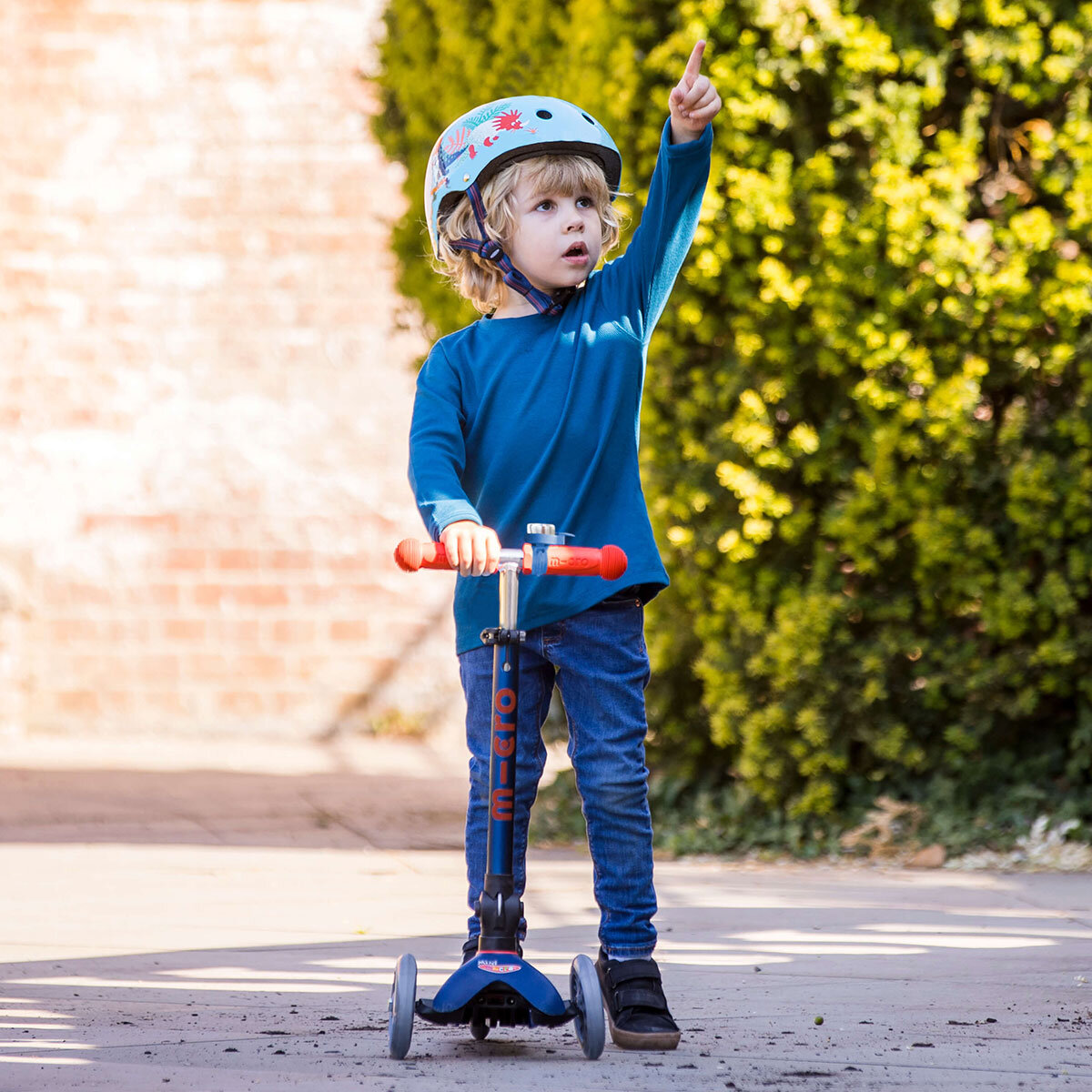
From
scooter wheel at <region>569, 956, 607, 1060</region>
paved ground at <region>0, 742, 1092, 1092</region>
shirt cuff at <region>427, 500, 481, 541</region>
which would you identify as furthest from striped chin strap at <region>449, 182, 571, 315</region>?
paved ground at <region>0, 742, 1092, 1092</region>

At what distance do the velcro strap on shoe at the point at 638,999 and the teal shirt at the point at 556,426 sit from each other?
670 millimetres

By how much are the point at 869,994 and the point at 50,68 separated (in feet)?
24.2

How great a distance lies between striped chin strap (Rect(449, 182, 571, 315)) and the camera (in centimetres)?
293

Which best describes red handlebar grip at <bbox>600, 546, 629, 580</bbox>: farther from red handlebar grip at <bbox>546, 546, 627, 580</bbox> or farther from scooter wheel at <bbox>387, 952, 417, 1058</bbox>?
scooter wheel at <bbox>387, 952, 417, 1058</bbox>

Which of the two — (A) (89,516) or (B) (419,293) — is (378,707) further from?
(B) (419,293)

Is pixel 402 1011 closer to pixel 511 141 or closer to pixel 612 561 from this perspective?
pixel 612 561

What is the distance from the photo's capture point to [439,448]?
2773 millimetres

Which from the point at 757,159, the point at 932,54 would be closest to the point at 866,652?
the point at 757,159

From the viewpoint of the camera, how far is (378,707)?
28.6 ft

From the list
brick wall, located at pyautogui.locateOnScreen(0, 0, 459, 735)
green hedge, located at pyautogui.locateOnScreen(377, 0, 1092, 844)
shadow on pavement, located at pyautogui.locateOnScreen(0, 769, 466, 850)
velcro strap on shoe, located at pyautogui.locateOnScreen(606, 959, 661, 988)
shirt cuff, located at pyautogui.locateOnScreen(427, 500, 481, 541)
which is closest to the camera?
shirt cuff, located at pyautogui.locateOnScreen(427, 500, 481, 541)

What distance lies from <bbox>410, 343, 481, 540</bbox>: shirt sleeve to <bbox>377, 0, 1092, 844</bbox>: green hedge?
197 centimetres

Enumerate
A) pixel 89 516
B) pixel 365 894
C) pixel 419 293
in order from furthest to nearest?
pixel 89 516 < pixel 419 293 < pixel 365 894

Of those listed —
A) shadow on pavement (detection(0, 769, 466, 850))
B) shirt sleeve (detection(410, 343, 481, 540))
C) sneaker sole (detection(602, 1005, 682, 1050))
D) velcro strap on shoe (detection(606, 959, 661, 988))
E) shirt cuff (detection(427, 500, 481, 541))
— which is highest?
shirt sleeve (detection(410, 343, 481, 540))

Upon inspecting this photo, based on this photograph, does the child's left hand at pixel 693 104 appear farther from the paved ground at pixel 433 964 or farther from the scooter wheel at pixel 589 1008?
the paved ground at pixel 433 964
